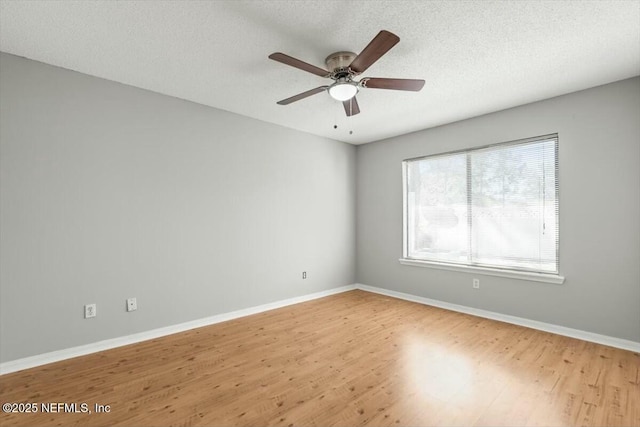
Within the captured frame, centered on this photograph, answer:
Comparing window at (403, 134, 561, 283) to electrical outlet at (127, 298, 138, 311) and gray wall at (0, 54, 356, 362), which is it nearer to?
gray wall at (0, 54, 356, 362)

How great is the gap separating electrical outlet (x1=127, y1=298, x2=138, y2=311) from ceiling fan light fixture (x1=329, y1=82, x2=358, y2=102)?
2.82 meters

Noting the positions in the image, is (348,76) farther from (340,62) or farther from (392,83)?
(392,83)

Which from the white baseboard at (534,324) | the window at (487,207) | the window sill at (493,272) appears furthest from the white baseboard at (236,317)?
the window at (487,207)

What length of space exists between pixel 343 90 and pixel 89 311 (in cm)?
306

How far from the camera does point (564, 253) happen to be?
3.32m

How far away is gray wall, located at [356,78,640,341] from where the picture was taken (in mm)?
2947

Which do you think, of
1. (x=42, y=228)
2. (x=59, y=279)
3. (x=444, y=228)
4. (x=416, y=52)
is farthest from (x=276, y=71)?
(x=444, y=228)

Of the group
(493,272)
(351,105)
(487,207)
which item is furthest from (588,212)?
(351,105)

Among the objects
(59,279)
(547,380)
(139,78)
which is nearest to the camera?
(547,380)

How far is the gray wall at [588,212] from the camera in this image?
2.95 meters

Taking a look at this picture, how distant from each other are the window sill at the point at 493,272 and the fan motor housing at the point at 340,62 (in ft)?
9.92

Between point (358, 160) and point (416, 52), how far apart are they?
310cm

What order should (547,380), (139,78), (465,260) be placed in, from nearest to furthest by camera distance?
(547,380) → (139,78) → (465,260)

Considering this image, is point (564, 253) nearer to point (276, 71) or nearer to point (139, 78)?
point (276, 71)
